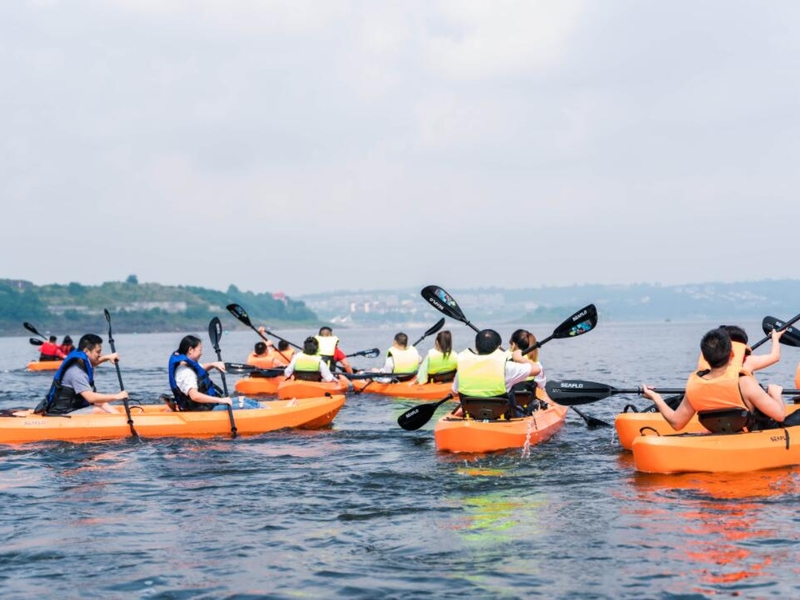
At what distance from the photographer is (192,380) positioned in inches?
590

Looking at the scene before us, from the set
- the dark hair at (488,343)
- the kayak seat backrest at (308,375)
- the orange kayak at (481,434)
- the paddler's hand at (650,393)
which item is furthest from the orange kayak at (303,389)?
the paddler's hand at (650,393)

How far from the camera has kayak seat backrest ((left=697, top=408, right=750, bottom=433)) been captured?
10344mm

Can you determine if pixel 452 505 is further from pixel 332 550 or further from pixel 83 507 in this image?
pixel 83 507

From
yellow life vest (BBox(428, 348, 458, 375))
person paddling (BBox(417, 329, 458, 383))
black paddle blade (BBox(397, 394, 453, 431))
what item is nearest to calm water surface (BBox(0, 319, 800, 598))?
black paddle blade (BBox(397, 394, 453, 431))

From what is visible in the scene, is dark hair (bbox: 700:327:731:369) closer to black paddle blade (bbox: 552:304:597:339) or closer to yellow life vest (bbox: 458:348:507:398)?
yellow life vest (bbox: 458:348:507:398)

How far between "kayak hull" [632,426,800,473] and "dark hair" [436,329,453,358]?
27.8 ft

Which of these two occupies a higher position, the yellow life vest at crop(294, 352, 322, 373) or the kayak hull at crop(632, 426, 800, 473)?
the yellow life vest at crop(294, 352, 322, 373)

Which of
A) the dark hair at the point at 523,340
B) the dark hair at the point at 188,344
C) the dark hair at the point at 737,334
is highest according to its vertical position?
the dark hair at the point at 188,344

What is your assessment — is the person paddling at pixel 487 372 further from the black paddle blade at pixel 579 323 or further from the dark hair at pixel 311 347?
the dark hair at pixel 311 347

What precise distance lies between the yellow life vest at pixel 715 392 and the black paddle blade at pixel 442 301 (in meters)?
7.40

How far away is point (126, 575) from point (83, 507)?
2.82 meters

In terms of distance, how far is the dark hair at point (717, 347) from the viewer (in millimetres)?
9812

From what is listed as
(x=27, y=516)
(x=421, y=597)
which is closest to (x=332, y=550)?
(x=421, y=597)

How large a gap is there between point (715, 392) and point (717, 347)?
64 centimetres
